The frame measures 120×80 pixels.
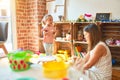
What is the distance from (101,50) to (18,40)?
320 centimetres

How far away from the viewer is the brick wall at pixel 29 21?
4.65 metres

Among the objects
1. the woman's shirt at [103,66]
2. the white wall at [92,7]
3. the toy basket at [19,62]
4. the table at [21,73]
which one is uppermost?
the white wall at [92,7]

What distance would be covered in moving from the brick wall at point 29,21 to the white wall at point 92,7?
0.76 metres

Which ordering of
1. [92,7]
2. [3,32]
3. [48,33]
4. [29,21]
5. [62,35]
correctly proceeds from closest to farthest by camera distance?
[48,33], [92,7], [3,32], [62,35], [29,21]

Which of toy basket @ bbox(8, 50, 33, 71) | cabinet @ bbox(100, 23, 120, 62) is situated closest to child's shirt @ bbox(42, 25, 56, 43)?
cabinet @ bbox(100, 23, 120, 62)

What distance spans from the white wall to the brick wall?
0.76 m

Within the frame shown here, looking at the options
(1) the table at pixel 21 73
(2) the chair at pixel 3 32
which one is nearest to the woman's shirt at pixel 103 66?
(1) the table at pixel 21 73

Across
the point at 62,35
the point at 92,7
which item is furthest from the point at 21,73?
the point at 62,35

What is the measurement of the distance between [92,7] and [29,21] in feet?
5.67

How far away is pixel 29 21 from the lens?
486cm

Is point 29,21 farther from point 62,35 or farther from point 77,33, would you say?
point 77,33

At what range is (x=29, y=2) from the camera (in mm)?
4777

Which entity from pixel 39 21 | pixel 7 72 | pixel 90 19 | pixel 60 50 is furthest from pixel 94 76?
pixel 39 21

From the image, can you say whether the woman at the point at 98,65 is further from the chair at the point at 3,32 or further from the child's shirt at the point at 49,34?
the chair at the point at 3,32
